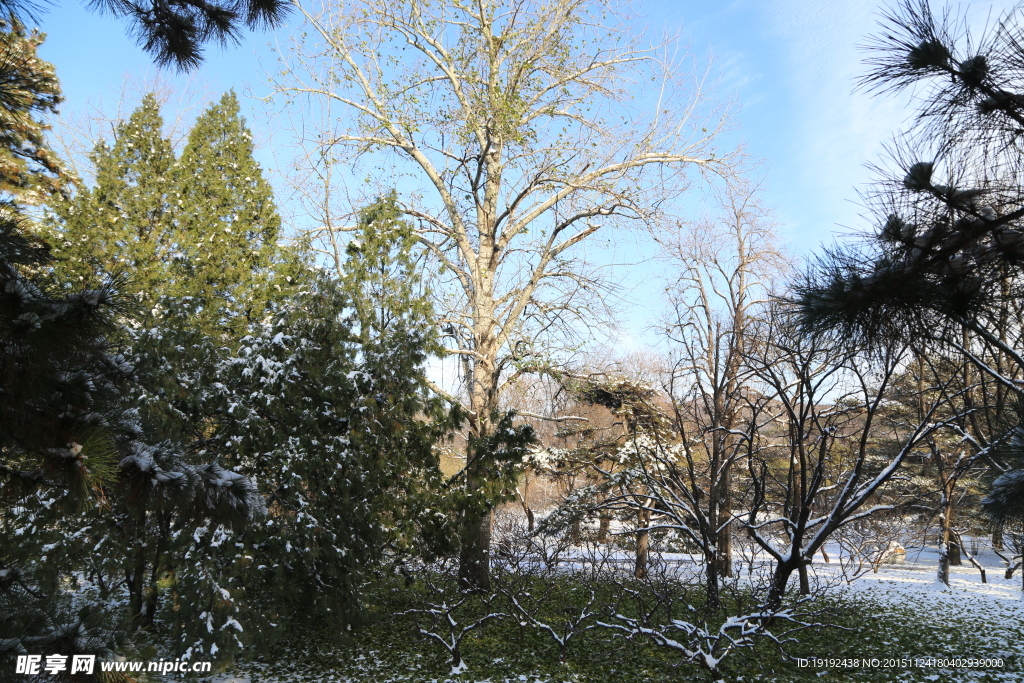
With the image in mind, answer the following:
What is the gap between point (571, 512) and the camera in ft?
45.8

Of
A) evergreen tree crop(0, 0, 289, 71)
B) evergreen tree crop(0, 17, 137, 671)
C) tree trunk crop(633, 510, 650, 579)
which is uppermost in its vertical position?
evergreen tree crop(0, 0, 289, 71)

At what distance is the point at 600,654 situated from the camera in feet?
23.3

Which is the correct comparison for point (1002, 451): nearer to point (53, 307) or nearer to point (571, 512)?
point (53, 307)

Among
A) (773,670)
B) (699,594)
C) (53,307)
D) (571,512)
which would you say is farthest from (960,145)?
(571,512)

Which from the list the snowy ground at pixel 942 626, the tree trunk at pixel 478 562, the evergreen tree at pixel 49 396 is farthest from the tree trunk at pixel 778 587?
the evergreen tree at pixel 49 396

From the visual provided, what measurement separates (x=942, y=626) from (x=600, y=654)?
6.13 metres

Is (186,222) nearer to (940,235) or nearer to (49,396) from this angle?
(49,396)

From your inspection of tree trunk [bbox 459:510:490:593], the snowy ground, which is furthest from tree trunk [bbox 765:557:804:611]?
tree trunk [bbox 459:510:490:593]

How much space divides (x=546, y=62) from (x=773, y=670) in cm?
1021

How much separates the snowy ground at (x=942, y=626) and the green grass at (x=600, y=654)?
0.08 feet

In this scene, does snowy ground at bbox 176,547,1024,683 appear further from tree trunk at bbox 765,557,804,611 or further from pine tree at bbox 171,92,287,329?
pine tree at bbox 171,92,287,329

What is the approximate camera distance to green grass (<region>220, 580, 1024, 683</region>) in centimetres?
650

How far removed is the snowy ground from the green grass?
0.03 meters

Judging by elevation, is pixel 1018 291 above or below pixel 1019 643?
above
